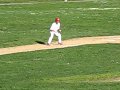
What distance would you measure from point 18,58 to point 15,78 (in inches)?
240

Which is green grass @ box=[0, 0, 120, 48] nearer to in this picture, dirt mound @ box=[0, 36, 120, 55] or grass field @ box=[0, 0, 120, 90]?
grass field @ box=[0, 0, 120, 90]

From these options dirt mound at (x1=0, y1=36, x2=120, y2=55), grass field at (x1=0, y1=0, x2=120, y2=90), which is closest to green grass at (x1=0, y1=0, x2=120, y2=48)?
grass field at (x1=0, y1=0, x2=120, y2=90)

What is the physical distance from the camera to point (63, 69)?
2306cm

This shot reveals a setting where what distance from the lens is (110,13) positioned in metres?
55.7

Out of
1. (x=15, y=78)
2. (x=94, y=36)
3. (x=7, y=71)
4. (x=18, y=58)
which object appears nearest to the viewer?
(x=15, y=78)

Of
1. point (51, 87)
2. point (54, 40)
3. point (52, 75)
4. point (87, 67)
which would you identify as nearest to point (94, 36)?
point (54, 40)

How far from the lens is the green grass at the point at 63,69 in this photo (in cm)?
1894

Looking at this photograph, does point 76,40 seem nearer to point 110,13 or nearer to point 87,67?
point 87,67

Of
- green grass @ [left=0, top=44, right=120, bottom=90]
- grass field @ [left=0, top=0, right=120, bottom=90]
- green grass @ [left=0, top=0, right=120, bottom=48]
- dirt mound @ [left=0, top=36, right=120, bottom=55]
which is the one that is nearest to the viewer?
green grass @ [left=0, top=44, right=120, bottom=90]

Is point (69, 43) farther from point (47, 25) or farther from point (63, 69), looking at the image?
point (47, 25)

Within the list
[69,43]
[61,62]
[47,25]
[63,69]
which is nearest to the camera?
[63,69]

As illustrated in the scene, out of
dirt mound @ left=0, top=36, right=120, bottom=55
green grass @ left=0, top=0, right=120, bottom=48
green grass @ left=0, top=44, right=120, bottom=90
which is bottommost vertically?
green grass @ left=0, top=0, right=120, bottom=48

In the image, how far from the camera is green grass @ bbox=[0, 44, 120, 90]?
18.9 m

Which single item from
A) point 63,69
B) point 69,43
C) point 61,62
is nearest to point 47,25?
point 69,43
